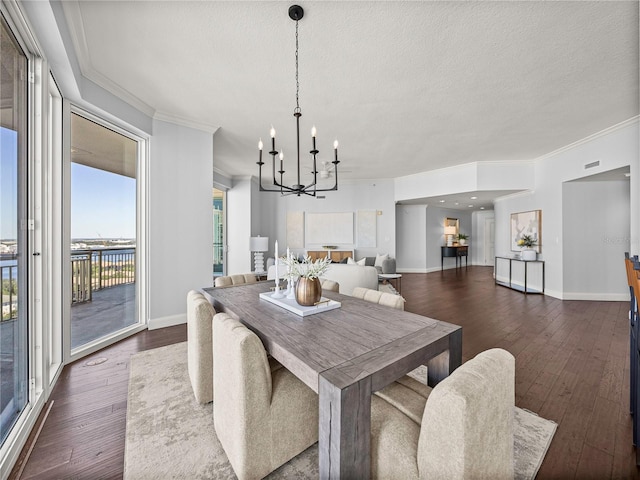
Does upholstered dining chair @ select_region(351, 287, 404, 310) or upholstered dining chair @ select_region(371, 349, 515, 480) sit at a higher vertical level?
upholstered dining chair @ select_region(351, 287, 404, 310)

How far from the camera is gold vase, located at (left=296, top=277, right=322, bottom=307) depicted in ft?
5.82

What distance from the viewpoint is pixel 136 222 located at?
3314 mm

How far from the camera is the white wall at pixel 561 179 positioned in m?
3.65

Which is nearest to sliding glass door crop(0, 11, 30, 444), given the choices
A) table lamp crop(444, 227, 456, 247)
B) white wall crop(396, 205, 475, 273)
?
white wall crop(396, 205, 475, 273)

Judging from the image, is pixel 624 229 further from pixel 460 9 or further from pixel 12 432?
pixel 12 432

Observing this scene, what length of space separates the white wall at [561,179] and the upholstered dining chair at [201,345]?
5.38 metres

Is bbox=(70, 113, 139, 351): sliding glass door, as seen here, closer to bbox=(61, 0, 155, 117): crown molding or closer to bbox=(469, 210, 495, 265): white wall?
bbox=(61, 0, 155, 117): crown molding

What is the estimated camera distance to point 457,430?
81cm

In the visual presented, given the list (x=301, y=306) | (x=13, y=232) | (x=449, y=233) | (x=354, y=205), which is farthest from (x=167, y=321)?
(x=449, y=233)

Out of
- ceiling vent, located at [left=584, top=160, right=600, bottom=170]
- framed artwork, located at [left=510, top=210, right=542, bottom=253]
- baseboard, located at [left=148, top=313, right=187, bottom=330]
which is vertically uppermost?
ceiling vent, located at [left=584, top=160, right=600, bottom=170]

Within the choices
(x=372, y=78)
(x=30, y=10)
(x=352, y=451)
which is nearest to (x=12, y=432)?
(x=352, y=451)

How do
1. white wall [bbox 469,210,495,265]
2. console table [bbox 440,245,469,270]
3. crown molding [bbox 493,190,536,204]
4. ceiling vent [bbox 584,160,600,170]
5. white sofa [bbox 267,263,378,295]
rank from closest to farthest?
white sofa [bbox 267,263,378,295]
ceiling vent [bbox 584,160,600,170]
crown molding [bbox 493,190,536,204]
console table [bbox 440,245,469,270]
white wall [bbox 469,210,495,265]

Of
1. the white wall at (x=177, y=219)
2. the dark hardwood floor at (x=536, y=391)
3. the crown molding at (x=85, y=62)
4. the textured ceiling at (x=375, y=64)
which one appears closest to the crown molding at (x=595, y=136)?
the textured ceiling at (x=375, y=64)

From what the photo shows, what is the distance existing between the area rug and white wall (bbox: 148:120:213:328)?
4.56 feet
